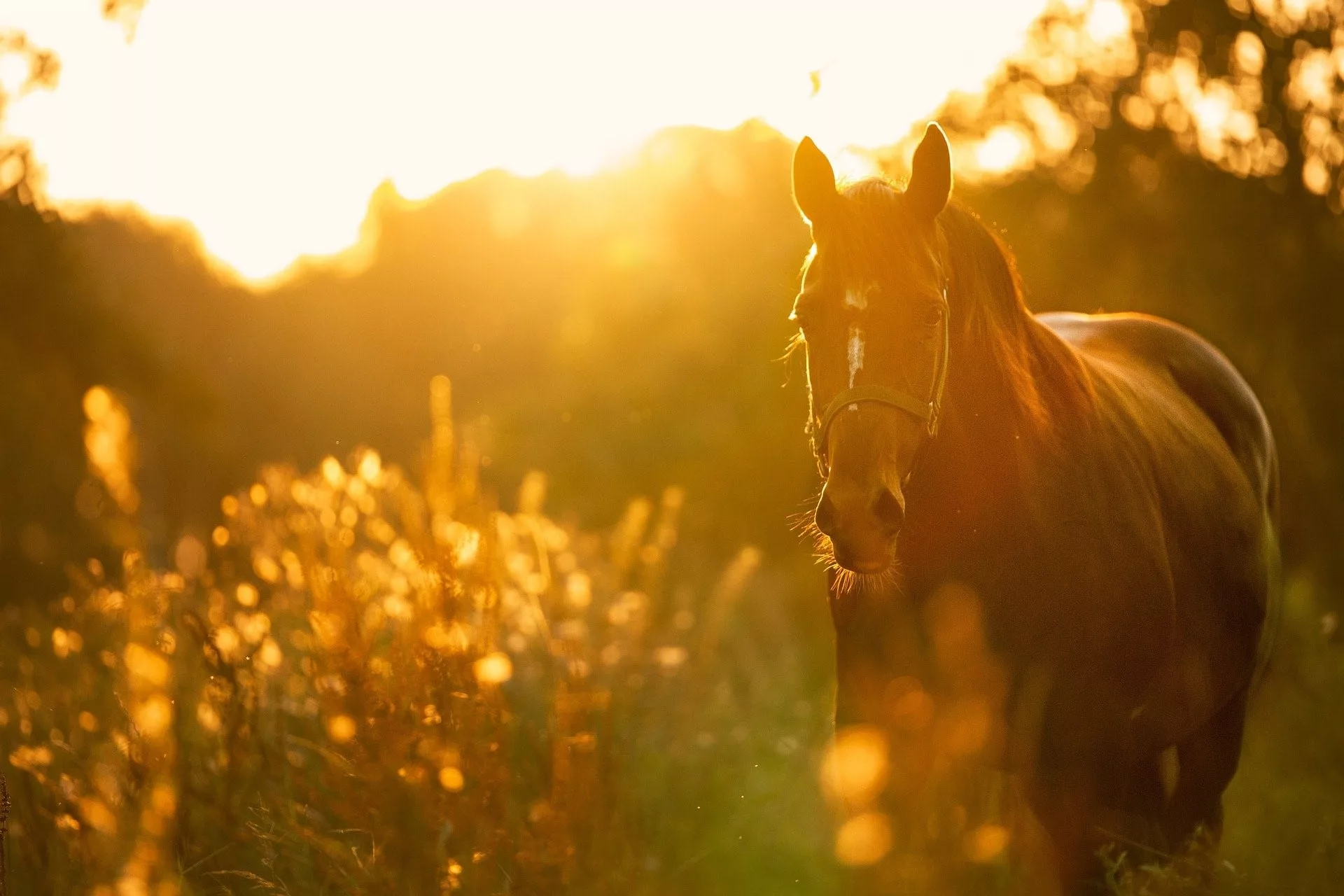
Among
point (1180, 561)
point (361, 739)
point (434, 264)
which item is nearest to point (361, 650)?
point (361, 739)

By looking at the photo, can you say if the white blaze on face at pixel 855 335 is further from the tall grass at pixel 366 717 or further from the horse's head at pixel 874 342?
the tall grass at pixel 366 717

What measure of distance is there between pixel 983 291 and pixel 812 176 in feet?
1.87

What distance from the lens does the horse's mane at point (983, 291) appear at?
120 inches

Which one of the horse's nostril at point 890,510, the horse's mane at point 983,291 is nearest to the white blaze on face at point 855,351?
the horse's mane at point 983,291

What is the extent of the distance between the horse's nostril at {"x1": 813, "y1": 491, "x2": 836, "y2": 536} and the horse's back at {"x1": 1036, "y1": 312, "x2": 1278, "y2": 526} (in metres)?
2.70

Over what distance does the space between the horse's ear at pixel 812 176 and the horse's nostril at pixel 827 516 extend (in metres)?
0.91

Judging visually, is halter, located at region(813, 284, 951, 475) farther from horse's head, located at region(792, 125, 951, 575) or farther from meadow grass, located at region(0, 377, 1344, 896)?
meadow grass, located at region(0, 377, 1344, 896)

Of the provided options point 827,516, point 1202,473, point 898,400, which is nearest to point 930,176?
point 898,400

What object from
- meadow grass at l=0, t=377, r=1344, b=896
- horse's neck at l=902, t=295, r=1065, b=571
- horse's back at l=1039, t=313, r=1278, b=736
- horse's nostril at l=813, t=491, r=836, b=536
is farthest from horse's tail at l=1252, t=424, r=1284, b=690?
horse's nostril at l=813, t=491, r=836, b=536

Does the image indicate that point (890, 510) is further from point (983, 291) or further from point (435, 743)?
point (435, 743)

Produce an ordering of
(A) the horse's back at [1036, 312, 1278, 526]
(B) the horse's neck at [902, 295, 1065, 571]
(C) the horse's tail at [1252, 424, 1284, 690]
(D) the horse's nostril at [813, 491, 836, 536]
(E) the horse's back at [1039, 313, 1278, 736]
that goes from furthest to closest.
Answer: (A) the horse's back at [1036, 312, 1278, 526] → (C) the horse's tail at [1252, 424, 1284, 690] → (E) the horse's back at [1039, 313, 1278, 736] → (B) the horse's neck at [902, 295, 1065, 571] → (D) the horse's nostril at [813, 491, 836, 536]

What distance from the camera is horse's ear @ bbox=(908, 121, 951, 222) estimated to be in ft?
10.3

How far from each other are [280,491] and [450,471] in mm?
1366

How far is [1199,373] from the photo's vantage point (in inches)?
212
